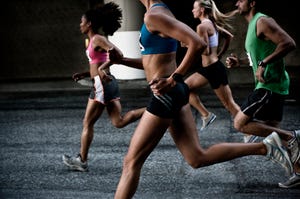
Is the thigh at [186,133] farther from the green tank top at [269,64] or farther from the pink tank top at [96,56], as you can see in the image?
the pink tank top at [96,56]

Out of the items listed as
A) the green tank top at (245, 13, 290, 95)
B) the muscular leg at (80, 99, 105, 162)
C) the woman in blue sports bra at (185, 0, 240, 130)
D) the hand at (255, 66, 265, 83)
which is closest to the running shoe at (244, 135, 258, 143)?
the woman in blue sports bra at (185, 0, 240, 130)

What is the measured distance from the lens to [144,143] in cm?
460

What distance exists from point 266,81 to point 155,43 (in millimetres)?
1943

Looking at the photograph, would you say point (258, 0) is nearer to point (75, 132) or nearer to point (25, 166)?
point (25, 166)

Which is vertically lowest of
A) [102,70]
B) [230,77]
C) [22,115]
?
[230,77]

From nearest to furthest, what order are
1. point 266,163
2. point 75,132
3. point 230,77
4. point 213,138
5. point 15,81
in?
point 266,163
point 213,138
point 75,132
point 230,77
point 15,81

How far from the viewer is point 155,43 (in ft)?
15.1

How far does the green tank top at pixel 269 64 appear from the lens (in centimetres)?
608

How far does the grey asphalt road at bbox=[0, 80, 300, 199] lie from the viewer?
6070 mm

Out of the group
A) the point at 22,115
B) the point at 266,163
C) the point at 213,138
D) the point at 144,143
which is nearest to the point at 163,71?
the point at 144,143

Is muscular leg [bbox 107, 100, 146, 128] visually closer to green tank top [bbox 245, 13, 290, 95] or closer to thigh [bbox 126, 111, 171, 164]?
green tank top [bbox 245, 13, 290, 95]

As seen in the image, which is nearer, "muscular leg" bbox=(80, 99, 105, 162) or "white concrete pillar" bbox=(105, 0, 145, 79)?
"muscular leg" bbox=(80, 99, 105, 162)

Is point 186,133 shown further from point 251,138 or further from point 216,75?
point 216,75

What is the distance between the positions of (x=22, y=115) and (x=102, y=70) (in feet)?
19.8
